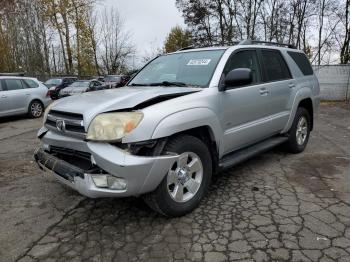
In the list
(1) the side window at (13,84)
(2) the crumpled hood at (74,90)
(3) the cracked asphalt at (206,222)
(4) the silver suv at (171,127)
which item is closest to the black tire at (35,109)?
(1) the side window at (13,84)

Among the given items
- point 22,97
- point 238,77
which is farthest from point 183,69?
point 22,97

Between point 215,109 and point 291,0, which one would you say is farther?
point 291,0

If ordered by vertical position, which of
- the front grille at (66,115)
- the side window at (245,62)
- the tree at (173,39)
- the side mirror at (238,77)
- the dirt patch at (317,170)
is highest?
the tree at (173,39)

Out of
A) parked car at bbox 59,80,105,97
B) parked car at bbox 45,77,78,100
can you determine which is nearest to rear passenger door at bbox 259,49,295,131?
parked car at bbox 59,80,105,97

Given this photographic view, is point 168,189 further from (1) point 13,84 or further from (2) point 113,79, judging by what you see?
(2) point 113,79

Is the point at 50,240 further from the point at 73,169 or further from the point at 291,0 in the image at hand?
the point at 291,0

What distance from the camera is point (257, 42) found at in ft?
17.4

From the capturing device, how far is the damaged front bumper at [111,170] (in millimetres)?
3016

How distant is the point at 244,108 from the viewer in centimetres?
437

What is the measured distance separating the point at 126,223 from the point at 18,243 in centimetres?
105

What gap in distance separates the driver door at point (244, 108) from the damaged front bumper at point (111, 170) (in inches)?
45.5

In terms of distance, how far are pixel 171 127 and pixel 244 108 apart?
1463 mm

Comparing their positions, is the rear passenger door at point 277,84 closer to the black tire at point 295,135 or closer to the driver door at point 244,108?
the driver door at point 244,108

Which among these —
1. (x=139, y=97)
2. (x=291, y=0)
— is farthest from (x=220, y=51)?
(x=291, y=0)
